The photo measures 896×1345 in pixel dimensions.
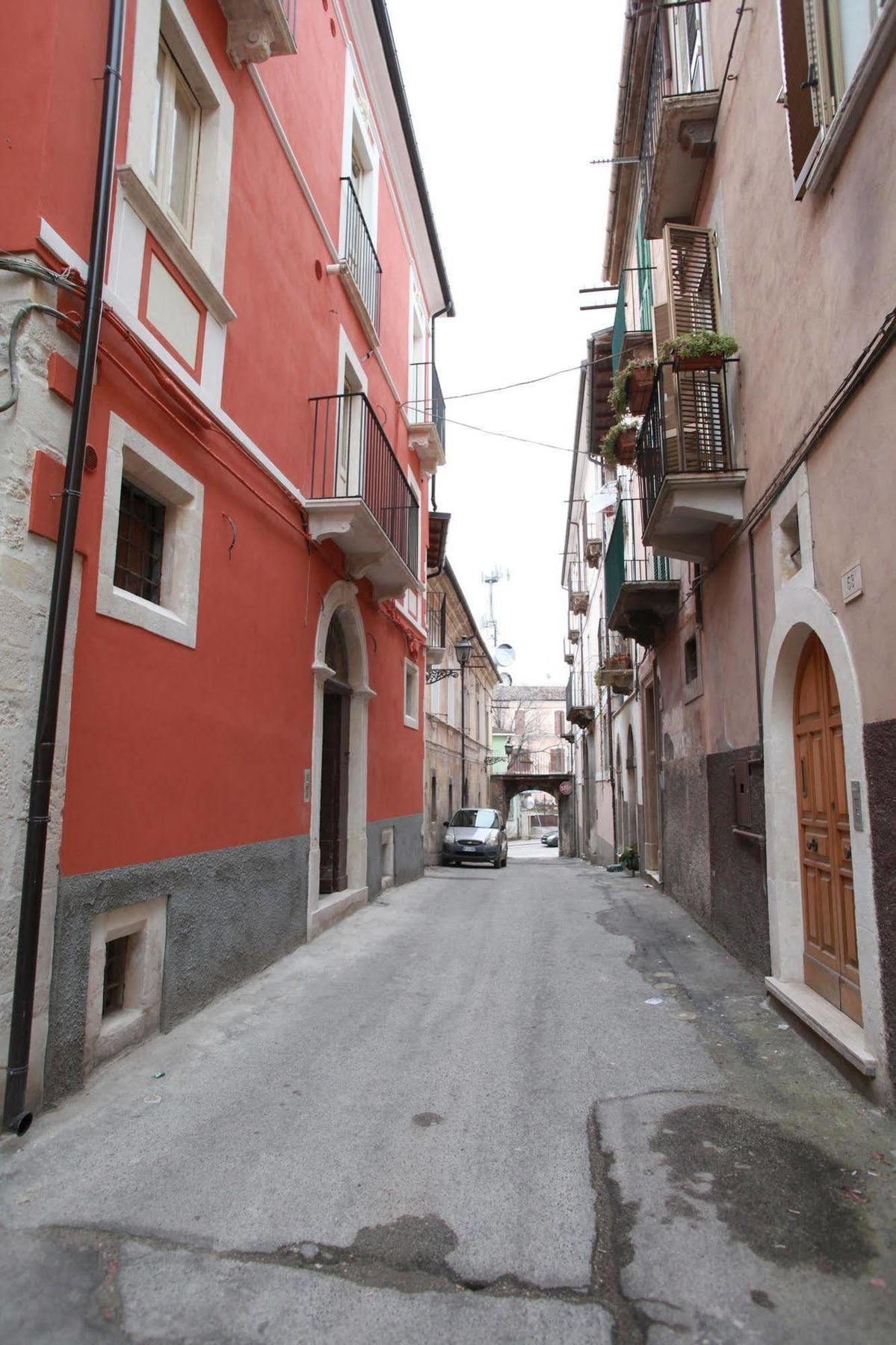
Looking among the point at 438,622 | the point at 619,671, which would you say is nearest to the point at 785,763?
the point at 619,671

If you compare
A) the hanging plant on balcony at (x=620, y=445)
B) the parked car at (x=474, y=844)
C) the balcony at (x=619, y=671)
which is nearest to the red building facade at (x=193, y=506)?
the hanging plant on balcony at (x=620, y=445)

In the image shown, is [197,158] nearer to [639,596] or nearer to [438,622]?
[639,596]

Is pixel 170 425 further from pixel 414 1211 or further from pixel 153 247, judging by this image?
pixel 414 1211

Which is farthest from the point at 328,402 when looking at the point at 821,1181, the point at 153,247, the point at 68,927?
the point at 821,1181

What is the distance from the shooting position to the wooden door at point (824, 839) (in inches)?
182

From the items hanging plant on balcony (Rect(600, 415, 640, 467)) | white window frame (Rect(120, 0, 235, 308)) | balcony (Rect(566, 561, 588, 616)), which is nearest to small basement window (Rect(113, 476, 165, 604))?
white window frame (Rect(120, 0, 235, 308))

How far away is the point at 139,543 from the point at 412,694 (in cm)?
896

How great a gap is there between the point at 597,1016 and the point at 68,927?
10.9 ft

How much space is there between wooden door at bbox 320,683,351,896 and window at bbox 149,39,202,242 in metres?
5.07

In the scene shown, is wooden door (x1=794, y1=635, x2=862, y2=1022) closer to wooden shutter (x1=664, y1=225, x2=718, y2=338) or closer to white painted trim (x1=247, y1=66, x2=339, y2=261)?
wooden shutter (x1=664, y1=225, x2=718, y2=338)

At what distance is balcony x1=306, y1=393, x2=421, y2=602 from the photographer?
784cm

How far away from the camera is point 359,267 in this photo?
383 inches

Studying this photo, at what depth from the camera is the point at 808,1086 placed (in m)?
4.10

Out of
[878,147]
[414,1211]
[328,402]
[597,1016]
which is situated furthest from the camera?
[328,402]
